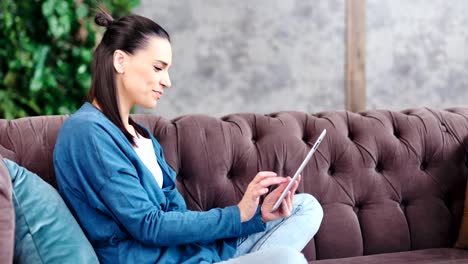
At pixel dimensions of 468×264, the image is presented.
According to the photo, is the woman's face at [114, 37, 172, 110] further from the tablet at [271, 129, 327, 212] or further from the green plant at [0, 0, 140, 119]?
the green plant at [0, 0, 140, 119]

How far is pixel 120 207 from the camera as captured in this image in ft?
4.85

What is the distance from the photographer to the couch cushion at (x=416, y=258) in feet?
6.35

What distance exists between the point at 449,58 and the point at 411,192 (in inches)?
65.2

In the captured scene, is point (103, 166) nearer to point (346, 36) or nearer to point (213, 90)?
point (213, 90)

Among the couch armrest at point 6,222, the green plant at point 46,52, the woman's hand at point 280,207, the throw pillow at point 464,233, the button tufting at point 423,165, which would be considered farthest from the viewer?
the green plant at point 46,52

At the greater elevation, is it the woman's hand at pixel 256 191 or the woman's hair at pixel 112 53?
→ the woman's hair at pixel 112 53

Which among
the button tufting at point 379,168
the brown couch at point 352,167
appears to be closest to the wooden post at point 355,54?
the brown couch at point 352,167

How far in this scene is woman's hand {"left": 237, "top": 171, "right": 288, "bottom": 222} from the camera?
155 centimetres

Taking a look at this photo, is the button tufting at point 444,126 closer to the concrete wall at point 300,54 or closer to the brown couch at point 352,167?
the brown couch at point 352,167

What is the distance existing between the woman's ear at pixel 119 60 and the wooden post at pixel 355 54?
198 centimetres

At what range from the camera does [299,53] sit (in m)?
3.44

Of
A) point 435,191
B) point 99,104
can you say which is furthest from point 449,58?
point 99,104

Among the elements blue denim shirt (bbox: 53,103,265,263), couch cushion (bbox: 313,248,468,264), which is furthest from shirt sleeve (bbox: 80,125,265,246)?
couch cushion (bbox: 313,248,468,264)

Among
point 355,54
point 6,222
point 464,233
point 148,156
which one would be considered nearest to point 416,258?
point 464,233
